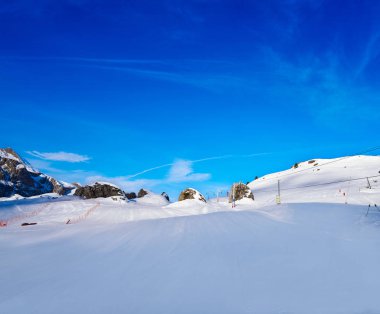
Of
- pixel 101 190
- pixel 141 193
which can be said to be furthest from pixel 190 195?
pixel 141 193

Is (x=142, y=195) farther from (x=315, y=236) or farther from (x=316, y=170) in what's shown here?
(x=315, y=236)

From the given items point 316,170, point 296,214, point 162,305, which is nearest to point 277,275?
point 162,305

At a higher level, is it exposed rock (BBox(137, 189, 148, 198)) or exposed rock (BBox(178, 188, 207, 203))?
exposed rock (BBox(137, 189, 148, 198))

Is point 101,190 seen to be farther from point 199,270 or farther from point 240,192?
point 199,270

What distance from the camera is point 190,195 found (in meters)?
44.1

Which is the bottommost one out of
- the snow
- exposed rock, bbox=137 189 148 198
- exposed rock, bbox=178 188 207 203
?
the snow

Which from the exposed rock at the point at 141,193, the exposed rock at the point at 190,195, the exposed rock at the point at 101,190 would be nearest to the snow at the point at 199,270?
the exposed rock at the point at 190,195

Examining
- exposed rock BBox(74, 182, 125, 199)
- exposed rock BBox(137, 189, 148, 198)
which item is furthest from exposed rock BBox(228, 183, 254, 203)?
exposed rock BBox(137, 189, 148, 198)

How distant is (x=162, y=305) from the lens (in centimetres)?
585

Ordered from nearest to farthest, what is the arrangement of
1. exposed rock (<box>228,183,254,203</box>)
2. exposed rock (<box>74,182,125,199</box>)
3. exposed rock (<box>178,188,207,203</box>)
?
exposed rock (<box>178,188,207,203</box>), exposed rock (<box>228,183,254,203</box>), exposed rock (<box>74,182,125,199</box>)

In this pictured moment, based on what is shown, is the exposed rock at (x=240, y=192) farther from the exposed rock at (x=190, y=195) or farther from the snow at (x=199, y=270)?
the snow at (x=199, y=270)

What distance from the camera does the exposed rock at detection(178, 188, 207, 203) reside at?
43.8 metres

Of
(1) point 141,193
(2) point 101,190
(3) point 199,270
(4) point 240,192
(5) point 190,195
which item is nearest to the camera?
(3) point 199,270

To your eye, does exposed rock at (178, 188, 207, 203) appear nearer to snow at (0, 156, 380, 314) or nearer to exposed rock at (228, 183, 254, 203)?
exposed rock at (228, 183, 254, 203)
